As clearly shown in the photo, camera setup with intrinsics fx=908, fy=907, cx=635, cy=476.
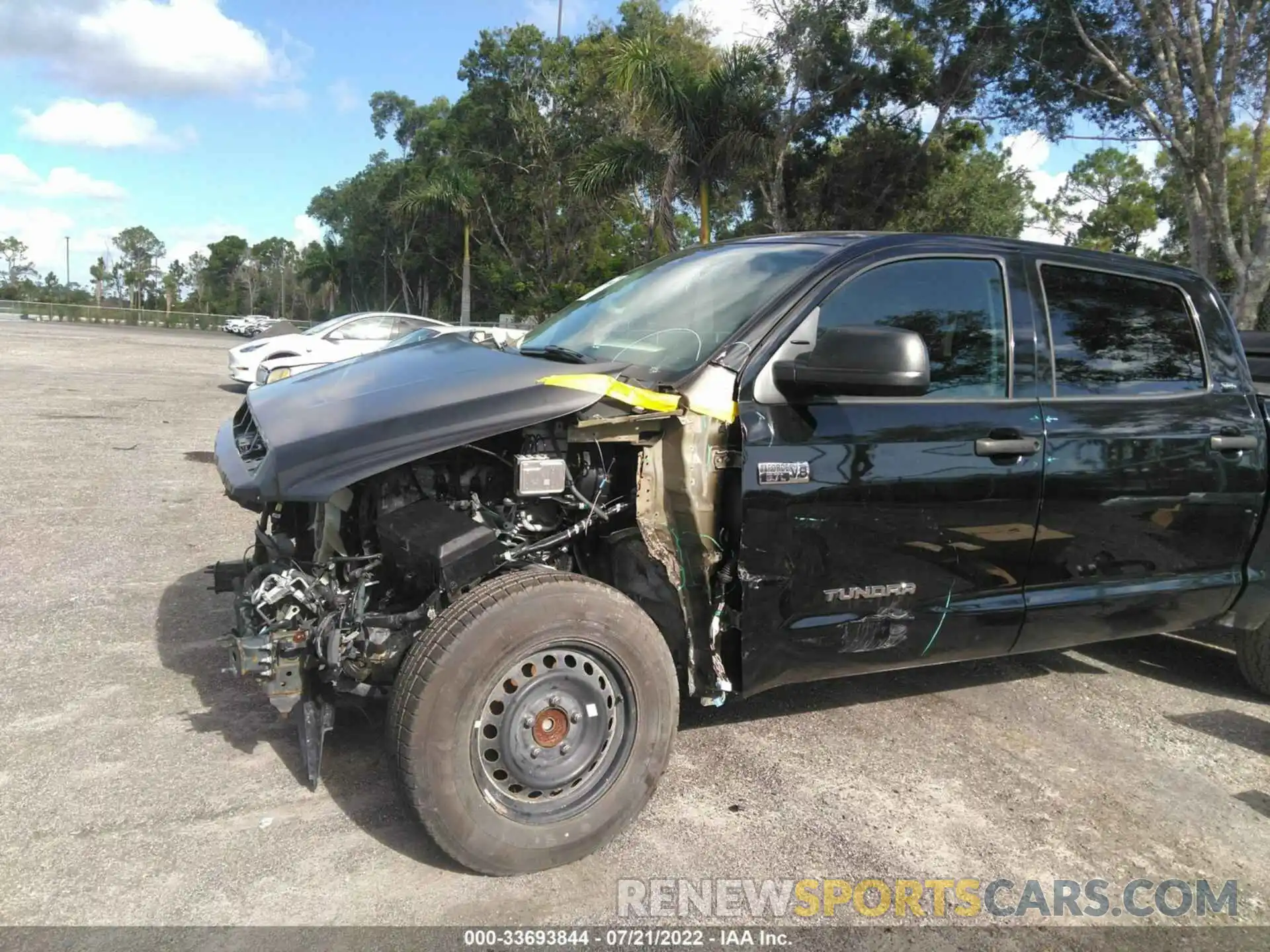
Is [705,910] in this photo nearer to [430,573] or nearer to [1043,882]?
[1043,882]

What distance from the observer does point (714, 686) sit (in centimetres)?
313

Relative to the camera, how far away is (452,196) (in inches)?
1326

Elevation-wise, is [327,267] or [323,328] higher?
[327,267]

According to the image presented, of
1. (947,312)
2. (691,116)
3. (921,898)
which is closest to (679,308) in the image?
(947,312)

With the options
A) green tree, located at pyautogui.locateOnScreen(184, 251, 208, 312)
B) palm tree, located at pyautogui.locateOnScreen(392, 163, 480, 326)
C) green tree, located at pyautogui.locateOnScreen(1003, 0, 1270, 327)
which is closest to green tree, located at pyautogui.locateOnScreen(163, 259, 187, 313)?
green tree, located at pyautogui.locateOnScreen(184, 251, 208, 312)

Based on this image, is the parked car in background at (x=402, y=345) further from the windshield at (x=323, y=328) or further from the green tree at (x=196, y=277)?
the green tree at (x=196, y=277)

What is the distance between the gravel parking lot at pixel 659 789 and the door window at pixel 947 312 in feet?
4.90

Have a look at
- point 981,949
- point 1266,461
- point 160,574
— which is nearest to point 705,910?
point 981,949

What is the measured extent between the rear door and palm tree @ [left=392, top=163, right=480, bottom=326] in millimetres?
29993

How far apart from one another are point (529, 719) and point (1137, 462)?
263 cm

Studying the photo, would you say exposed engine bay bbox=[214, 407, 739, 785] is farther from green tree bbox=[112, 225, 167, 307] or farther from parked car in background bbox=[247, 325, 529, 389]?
green tree bbox=[112, 225, 167, 307]

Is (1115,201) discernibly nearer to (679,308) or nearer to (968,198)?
(968,198)

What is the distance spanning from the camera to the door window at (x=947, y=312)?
334cm

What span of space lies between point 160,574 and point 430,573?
3.34 m
